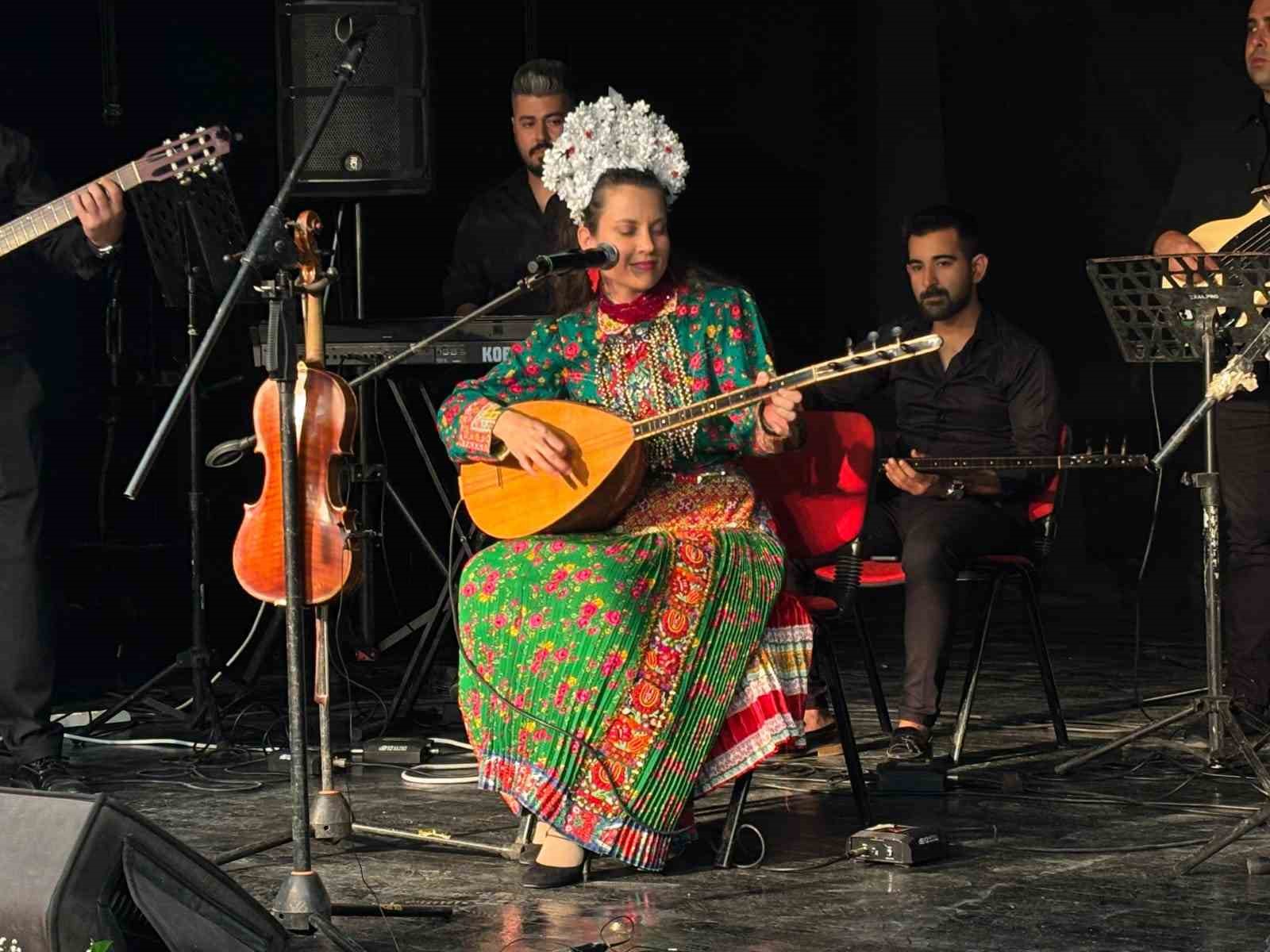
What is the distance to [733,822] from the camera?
3979 millimetres

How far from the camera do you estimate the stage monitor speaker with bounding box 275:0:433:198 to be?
5.84 metres

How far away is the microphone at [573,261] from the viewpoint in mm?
3498

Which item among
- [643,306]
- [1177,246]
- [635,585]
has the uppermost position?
[1177,246]

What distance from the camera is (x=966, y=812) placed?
441cm

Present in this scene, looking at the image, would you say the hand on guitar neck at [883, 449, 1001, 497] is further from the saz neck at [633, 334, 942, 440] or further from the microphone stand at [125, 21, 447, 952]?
the microphone stand at [125, 21, 447, 952]

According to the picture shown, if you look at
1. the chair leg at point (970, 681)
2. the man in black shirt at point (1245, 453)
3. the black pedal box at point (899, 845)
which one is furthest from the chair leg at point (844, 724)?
the man in black shirt at point (1245, 453)

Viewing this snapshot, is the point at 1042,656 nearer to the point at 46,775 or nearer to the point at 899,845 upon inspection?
the point at 899,845

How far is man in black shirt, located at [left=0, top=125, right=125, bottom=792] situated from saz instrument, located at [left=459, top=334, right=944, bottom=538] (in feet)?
4.28

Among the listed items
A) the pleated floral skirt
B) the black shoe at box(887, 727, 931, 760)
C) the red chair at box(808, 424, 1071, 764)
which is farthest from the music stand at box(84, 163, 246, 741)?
the black shoe at box(887, 727, 931, 760)

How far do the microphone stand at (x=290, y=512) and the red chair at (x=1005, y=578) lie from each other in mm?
1992

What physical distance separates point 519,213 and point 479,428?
194cm

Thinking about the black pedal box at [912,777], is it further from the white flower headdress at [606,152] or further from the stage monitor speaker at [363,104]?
the stage monitor speaker at [363,104]

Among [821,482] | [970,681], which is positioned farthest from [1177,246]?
[970,681]

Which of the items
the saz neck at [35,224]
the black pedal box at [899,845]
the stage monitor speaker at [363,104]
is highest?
the stage monitor speaker at [363,104]
